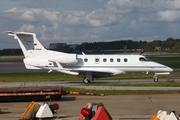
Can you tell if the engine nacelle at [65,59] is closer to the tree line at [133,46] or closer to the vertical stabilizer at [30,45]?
the vertical stabilizer at [30,45]

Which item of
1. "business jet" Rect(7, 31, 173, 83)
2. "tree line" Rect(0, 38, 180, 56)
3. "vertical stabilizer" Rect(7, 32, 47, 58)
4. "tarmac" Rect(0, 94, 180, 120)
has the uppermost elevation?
"vertical stabilizer" Rect(7, 32, 47, 58)

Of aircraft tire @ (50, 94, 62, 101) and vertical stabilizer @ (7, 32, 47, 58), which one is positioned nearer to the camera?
aircraft tire @ (50, 94, 62, 101)

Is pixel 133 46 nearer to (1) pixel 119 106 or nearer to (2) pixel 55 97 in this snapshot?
(2) pixel 55 97

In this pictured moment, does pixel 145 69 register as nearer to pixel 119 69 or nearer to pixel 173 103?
pixel 119 69

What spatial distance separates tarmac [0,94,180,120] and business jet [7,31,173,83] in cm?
1207

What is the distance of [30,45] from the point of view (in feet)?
110

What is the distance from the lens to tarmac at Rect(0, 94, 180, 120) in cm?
1393

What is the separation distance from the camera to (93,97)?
20297 mm

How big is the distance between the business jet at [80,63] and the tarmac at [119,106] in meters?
12.1

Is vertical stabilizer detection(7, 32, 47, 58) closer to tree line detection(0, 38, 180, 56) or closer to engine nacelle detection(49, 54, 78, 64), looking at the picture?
engine nacelle detection(49, 54, 78, 64)

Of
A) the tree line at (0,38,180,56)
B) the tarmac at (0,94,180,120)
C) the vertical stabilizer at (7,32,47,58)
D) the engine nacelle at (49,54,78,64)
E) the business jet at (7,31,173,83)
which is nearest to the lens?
the tarmac at (0,94,180,120)

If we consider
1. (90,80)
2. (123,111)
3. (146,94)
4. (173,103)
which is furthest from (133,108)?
(90,80)

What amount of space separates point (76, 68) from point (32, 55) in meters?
4.21

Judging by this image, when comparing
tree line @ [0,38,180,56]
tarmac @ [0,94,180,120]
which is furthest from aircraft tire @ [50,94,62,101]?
tree line @ [0,38,180,56]
